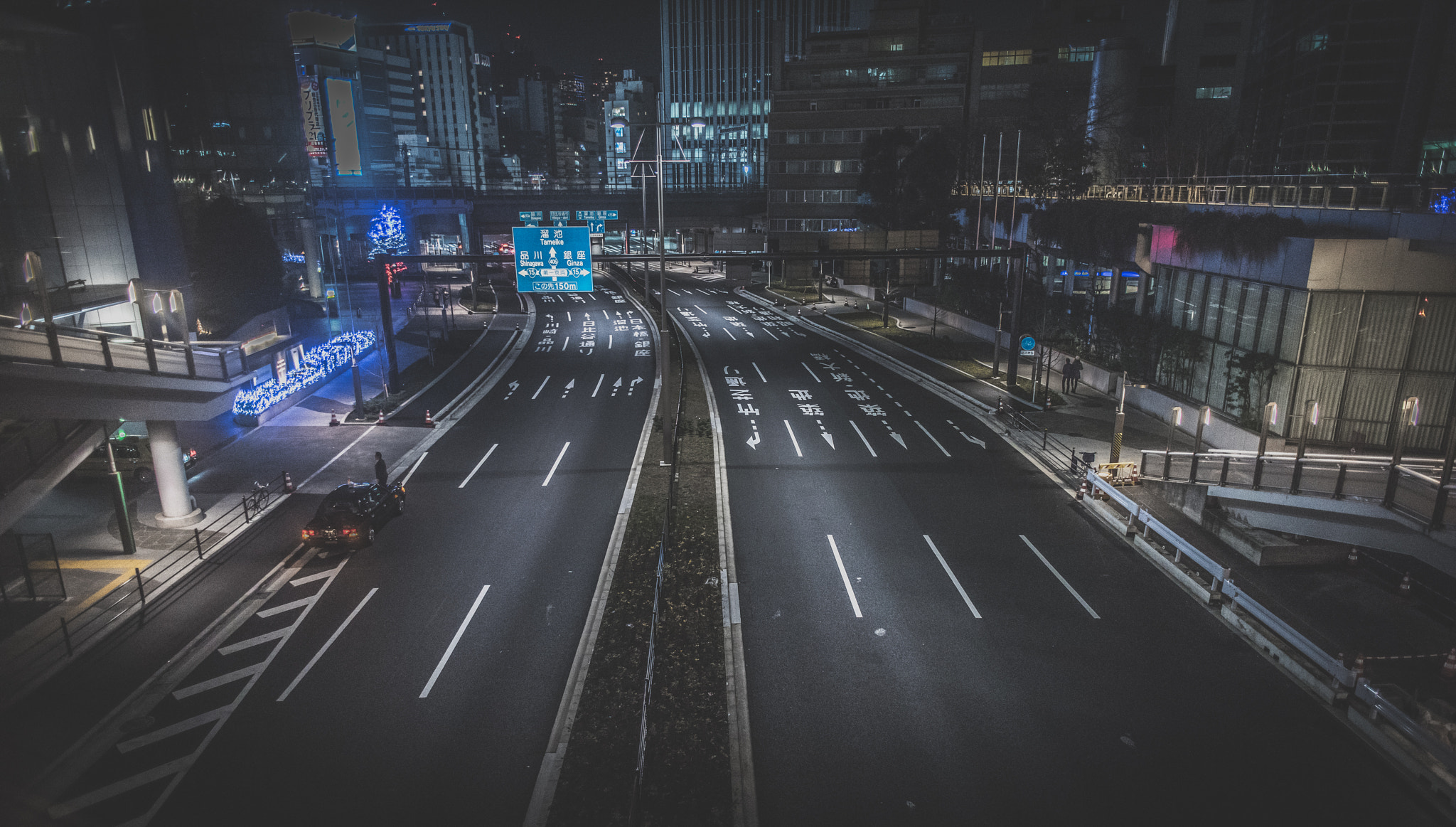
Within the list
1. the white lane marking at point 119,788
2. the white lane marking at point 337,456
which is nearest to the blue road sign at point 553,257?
the white lane marking at point 337,456

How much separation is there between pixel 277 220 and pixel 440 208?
20945 mm

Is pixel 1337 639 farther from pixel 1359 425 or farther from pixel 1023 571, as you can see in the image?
pixel 1359 425

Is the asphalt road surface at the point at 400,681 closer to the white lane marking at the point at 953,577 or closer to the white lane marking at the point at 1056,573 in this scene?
the white lane marking at the point at 953,577

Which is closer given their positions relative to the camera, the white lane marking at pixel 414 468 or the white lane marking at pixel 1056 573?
the white lane marking at pixel 1056 573

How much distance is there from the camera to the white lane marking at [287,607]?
16.1 metres

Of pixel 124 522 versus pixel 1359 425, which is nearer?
pixel 124 522

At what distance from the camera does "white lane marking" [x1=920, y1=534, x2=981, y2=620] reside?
16.1m

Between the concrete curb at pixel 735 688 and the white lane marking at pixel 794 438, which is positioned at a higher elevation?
the white lane marking at pixel 794 438

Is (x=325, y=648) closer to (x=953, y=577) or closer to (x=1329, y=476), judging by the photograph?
(x=953, y=577)

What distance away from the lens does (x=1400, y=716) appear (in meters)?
11.1

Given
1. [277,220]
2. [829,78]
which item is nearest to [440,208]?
[277,220]

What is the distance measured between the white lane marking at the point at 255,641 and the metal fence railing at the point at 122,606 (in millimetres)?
2825

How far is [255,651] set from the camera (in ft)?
48.1

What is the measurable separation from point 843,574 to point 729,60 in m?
159
